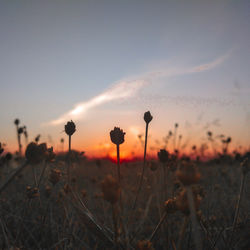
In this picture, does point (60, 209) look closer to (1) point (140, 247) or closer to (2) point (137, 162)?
(1) point (140, 247)

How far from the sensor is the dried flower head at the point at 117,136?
47.3 inches

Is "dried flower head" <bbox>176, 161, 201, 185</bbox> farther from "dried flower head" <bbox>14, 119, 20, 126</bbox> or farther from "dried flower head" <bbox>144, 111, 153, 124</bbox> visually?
"dried flower head" <bbox>14, 119, 20, 126</bbox>

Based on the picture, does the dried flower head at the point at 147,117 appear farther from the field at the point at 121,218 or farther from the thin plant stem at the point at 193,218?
the thin plant stem at the point at 193,218

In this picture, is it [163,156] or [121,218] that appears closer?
[121,218]

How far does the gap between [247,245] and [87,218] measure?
42.6 inches

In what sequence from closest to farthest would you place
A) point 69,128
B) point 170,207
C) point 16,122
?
point 170,207 → point 69,128 → point 16,122

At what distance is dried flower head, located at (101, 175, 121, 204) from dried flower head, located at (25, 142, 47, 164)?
0.24 m

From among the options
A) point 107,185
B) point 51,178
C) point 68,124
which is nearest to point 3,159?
point 51,178

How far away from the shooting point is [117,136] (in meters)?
1.21

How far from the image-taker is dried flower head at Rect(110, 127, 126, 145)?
3.94ft

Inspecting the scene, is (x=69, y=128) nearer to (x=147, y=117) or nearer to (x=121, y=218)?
(x=147, y=117)

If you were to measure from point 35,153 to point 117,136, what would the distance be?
50cm

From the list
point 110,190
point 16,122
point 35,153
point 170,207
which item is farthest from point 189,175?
point 16,122

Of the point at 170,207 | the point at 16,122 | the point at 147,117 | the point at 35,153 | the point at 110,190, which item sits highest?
the point at 16,122
